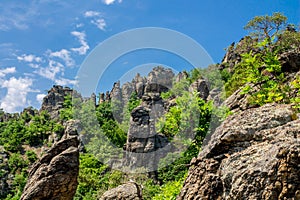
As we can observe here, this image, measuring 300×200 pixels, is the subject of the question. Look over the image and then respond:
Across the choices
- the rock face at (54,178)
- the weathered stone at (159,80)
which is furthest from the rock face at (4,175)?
the rock face at (54,178)

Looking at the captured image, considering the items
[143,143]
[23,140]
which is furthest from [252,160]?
[23,140]

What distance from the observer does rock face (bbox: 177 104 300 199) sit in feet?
9.61

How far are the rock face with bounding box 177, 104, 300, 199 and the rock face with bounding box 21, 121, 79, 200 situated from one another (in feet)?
27.0

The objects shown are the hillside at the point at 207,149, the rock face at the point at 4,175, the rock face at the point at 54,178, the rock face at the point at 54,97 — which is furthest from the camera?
the rock face at the point at 54,97

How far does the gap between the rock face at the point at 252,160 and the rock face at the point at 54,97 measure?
70.2m

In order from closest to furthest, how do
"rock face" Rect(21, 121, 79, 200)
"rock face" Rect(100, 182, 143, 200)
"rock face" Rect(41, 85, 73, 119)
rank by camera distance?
"rock face" Rect(100, 182, 143, 200), "rock face" Rect(21, 121, 79, 200), "rock face" Rect(41, 85, 73, 119)

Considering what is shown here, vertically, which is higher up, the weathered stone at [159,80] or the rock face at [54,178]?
the weathered stone at [159,80]

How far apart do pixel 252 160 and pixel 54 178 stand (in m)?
9.47

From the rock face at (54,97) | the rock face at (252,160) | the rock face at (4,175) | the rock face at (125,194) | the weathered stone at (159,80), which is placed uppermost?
the rock face at (54,97)

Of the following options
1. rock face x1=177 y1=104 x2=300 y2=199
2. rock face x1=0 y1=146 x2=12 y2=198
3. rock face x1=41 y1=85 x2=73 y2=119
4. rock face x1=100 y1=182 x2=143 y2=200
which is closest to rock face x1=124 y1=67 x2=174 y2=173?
rock face x1=0 y1=146 x2=12 y2=198

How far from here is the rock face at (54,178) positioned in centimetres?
1121

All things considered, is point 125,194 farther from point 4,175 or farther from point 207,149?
point 4,175

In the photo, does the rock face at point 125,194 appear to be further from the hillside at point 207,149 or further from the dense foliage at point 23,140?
the dense foliage at point 23,140

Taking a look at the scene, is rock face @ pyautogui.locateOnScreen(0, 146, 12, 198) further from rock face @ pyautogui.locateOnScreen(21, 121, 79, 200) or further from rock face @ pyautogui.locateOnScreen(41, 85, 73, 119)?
rock face @ pyautogui.locateOnScreen(21, 121, 79, 200)
